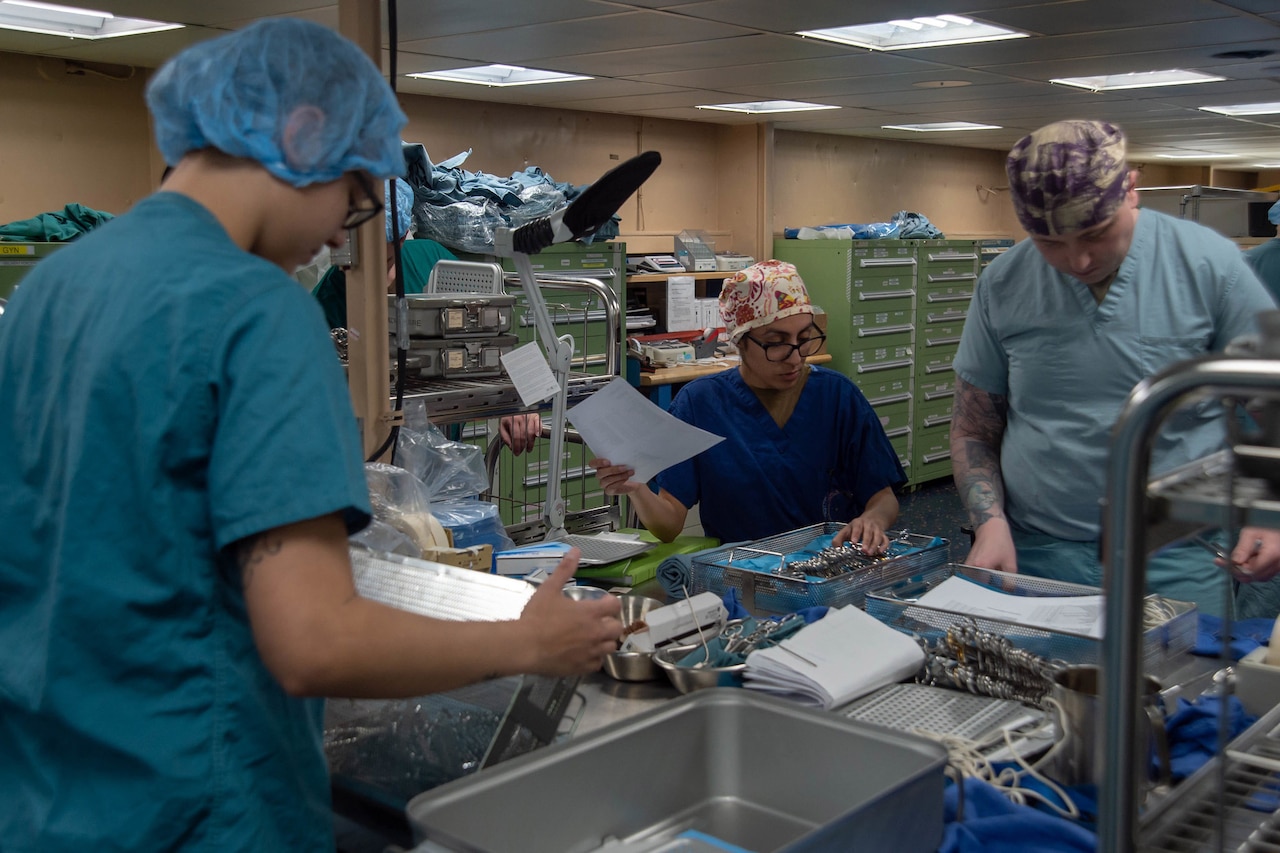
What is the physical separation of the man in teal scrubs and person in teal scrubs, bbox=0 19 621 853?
127 centimetres

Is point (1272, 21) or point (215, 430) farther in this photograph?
point (1272, 21)

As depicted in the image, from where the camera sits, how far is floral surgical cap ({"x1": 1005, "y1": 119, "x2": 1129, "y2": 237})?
1.85 meters

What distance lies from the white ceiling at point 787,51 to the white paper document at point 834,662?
2.73m

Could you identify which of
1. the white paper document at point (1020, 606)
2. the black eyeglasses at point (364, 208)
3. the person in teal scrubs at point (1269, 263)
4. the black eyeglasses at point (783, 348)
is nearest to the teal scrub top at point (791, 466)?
the black eyeglasses at point (783, 348)

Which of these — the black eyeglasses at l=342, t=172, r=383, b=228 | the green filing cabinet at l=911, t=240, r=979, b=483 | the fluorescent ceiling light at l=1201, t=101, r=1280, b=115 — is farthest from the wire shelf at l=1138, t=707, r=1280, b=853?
the fluorescent ceiling light at l=1201, t=101, r=1280, b=115

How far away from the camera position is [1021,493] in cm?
216

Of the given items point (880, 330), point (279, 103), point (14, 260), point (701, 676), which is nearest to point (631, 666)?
point (701, 676)

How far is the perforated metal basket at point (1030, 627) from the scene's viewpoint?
154 cm

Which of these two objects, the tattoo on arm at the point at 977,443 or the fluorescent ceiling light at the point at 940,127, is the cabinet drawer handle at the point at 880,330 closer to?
the fluorescent ceiling light at the point at 940,127

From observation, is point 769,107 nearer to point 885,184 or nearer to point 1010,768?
point 885,184

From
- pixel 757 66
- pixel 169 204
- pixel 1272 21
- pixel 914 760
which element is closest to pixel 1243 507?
pixel 914 760

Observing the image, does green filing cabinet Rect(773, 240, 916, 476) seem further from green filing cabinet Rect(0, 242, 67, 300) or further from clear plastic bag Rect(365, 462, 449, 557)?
clear plastic bag Rect(365, 462, 449, 557)

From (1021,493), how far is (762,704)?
1.05m

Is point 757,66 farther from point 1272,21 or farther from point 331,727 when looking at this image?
point 331,727
